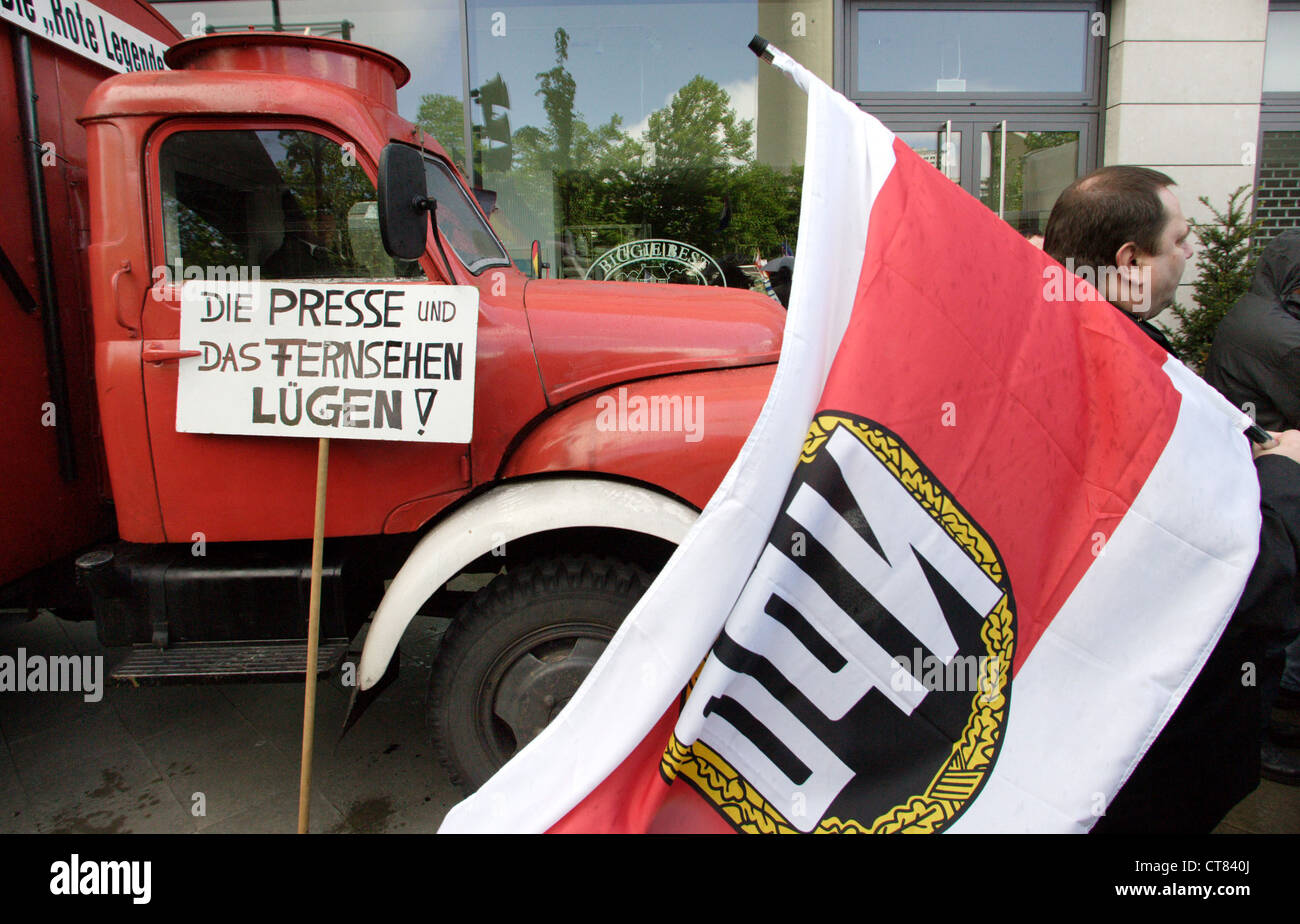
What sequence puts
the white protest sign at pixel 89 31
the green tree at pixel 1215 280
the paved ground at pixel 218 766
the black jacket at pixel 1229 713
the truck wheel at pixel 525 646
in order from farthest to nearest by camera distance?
the green tree at pixel 1215 280, the paved ground at pixel 218 766, the white protest sign at pixel 89 31, the truck wheel at pixel 525 646, the black jacket at pixel 1229 713

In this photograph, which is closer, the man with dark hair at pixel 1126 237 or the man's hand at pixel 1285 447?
the man's hand at pixel 1285 447

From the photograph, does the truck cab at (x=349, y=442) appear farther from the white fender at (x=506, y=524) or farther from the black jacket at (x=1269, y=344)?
the black jacket at (x=1269, y=344)

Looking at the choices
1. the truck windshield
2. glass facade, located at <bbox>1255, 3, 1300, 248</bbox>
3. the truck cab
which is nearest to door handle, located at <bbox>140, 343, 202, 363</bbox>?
the truck cab

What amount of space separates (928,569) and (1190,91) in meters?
8.49

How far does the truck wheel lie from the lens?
8.25ft

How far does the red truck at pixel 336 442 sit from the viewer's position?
2479mm

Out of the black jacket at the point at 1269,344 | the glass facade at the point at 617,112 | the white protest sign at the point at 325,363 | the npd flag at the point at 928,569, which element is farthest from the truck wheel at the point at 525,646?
the glass facade at the point at 617,112

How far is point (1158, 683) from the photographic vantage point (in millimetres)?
1490

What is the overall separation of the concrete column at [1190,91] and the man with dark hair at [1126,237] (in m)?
6.72

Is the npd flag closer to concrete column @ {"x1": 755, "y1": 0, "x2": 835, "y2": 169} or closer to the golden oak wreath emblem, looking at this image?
the golden oak wreath emblem

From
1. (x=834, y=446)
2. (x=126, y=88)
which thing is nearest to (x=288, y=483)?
(x=126, y=88)

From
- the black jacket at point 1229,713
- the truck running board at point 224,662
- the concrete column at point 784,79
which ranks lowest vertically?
the truck running board at point 224,662

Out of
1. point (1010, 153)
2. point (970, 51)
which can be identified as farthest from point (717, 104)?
point (1010, 153)

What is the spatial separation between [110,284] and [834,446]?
7.69 ft
